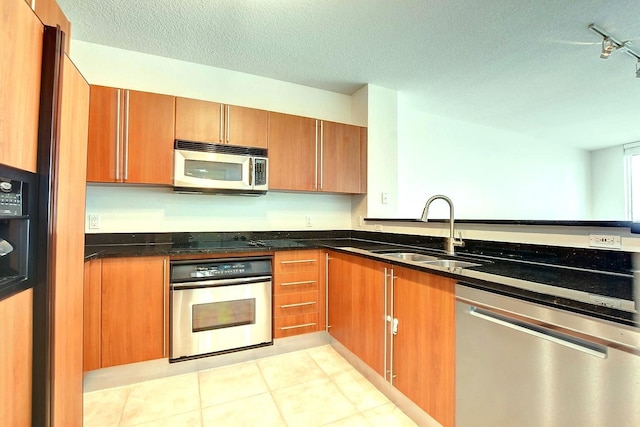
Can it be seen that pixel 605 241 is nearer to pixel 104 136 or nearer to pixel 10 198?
pixel 10 198

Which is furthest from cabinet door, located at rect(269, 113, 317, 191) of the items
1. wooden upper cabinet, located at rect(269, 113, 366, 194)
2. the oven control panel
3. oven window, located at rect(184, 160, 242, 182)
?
the oven control panel

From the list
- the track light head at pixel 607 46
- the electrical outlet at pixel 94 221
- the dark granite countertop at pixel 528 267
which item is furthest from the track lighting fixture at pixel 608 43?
the electrical outlet at pixel 94 221

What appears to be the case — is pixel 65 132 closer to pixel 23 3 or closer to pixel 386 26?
pixel 23 3

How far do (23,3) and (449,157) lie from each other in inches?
156

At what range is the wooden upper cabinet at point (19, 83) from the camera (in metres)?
0.80

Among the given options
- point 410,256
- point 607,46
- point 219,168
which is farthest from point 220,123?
point 607,46

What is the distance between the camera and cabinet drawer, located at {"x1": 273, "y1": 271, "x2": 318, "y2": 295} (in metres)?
2.28

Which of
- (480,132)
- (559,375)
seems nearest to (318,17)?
(559,375)

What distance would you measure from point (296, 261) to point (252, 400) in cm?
97

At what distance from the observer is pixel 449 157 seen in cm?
385

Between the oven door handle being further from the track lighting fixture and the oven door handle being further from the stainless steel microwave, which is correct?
the track lighting fixture

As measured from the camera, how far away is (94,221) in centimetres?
223

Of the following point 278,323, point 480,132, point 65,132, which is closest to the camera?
point 65,132

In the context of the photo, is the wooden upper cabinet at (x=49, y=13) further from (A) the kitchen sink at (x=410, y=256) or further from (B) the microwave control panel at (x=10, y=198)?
(A) the kitchen sink at (x=410, y=256)
